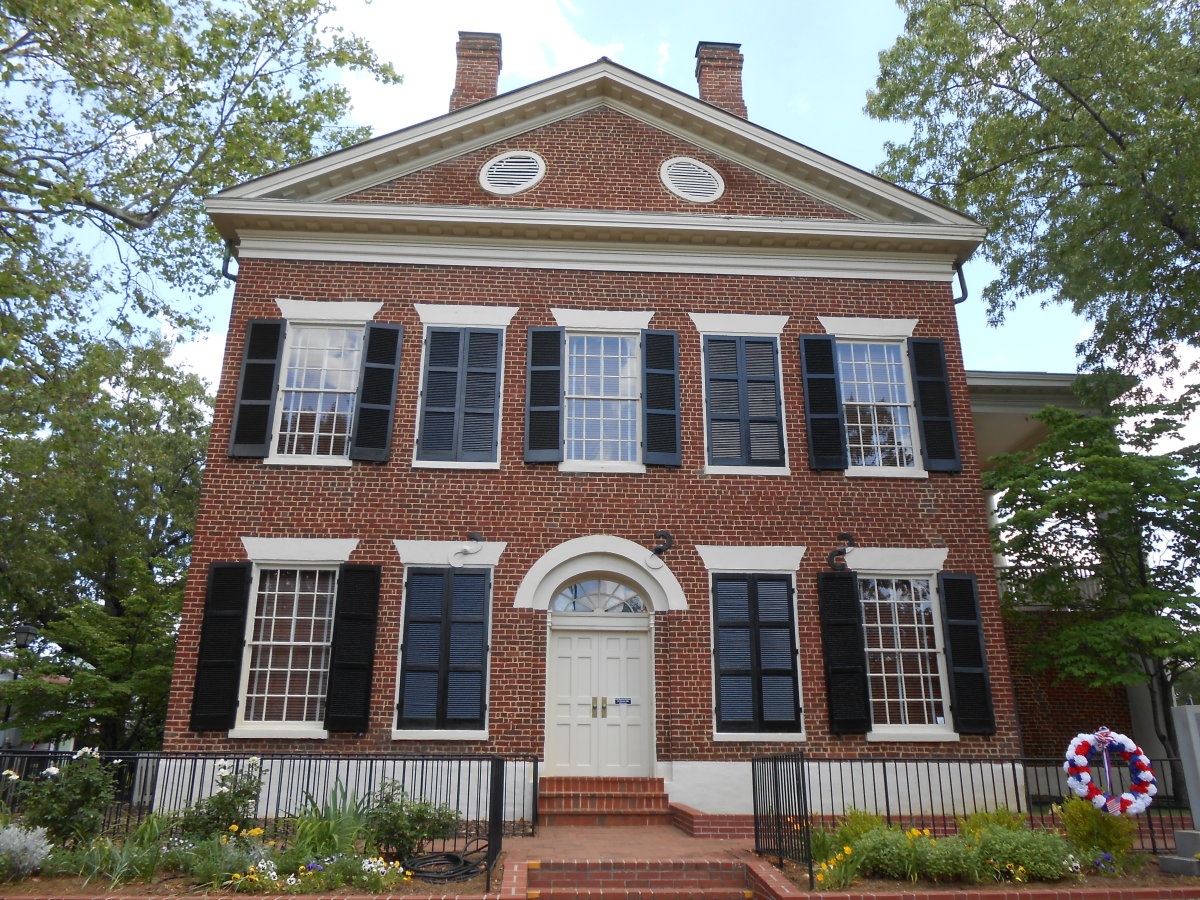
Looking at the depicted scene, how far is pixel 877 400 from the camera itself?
41.7 ft

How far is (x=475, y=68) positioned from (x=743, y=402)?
7.88 metres

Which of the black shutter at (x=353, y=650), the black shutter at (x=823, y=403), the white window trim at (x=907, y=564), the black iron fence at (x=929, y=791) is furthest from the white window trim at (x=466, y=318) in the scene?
the black iron fence at (x=929, y=791)

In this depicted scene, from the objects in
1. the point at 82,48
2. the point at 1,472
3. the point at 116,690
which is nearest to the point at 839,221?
the point at 82,48

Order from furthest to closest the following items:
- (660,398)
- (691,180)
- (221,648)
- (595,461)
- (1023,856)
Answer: (691,180) < (660,398) < (595,461) < (221,648) < (1023,856)

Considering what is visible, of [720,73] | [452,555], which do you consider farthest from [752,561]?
[720,73]

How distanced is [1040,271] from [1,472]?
2140cm

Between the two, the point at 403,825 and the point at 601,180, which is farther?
the point at 601,180

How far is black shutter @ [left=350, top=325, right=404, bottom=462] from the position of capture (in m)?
11.7

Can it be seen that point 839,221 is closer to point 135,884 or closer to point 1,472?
point 135,884

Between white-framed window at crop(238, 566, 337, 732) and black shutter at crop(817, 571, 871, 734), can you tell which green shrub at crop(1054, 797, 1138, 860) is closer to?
black shutter at crop(817, 571, 871, 734)

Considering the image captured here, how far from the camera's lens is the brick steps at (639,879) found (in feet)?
25.0

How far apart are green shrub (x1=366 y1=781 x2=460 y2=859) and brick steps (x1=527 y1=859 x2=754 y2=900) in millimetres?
953

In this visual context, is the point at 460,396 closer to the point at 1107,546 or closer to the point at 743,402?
the point at 743,402

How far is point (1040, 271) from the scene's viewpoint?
57.2 feet
